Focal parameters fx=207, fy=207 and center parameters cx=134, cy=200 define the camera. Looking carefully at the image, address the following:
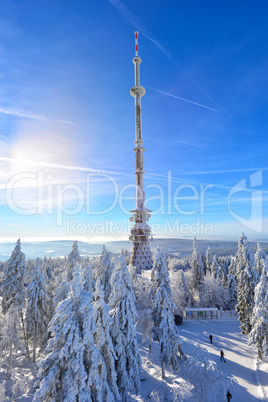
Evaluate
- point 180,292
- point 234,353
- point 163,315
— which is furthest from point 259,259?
point 180,292

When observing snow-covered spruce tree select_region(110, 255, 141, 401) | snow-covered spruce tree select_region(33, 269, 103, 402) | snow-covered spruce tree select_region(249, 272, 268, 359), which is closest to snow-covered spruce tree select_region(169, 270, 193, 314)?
snow-covered spruce tree select_region(249, 272, 268, 359)

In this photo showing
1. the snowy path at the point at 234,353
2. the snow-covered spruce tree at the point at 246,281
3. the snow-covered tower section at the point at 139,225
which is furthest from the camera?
the snow-covered tower section at the point at 139,225

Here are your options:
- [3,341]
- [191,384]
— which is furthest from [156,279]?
[3,341]

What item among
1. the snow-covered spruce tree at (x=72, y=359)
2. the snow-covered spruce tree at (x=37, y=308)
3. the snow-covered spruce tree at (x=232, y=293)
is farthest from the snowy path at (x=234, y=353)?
the snow-covered spruce tree at (x=37, y=308)

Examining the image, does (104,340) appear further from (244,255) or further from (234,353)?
(244,255)

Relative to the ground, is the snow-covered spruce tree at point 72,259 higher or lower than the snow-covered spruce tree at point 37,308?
higher

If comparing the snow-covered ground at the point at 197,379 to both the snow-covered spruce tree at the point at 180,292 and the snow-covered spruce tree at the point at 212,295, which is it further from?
the snow-covered spruce tree at the point at 212,295

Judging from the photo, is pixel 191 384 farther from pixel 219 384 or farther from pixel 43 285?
pixel 43 285
